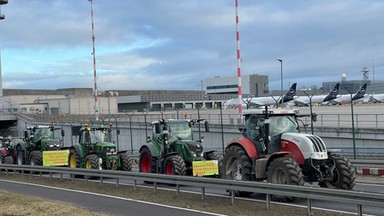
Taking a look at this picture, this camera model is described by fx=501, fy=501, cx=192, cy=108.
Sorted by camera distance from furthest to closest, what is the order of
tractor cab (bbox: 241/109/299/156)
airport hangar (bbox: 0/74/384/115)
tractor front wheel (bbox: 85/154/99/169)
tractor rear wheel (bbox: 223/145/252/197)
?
airport hangar (bbox: 0/74/384/115) → tractor front wheel (bbox: 85/154/99/169) → tractor rear wheel (bbox: 223/145/252/197) → tractor cab (bbox: 241/109/299/156)

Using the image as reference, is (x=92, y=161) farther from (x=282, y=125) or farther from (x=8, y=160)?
(x=8, y=160)

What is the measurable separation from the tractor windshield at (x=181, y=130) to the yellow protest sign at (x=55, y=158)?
7.37 m

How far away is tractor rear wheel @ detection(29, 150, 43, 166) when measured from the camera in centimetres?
2439

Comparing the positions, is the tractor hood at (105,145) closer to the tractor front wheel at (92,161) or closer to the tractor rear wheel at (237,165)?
the tractor front wheel at (92,161)

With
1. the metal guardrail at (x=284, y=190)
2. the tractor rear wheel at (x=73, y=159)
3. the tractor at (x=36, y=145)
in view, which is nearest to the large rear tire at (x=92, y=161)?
the tractor rear wheel at (x=73, y=159)

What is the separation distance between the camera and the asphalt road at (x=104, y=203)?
11.0 meters

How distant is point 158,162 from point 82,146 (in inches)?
215

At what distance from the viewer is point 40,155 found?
24.5 m

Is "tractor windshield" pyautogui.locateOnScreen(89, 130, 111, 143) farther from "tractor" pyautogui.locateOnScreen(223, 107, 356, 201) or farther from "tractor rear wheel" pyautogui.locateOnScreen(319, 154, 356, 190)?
"tractor rear wheel" pyautogui.locateOnScreen(319, 154, 356, 190)

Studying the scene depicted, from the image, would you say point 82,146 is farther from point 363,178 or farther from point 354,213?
point 354,213

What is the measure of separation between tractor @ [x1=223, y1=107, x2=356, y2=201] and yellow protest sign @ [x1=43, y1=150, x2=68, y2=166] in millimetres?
10912

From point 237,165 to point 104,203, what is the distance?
11.9 ft

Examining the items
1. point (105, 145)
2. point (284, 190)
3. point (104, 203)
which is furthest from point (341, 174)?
point (105, 145)

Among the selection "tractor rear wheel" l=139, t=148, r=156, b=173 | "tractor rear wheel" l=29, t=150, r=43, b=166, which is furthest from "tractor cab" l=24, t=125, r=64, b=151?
"tractor rear wheel" l=139, t=148, r=156, b=173
